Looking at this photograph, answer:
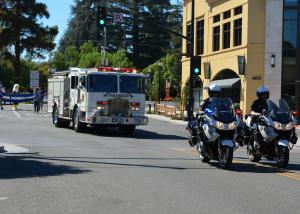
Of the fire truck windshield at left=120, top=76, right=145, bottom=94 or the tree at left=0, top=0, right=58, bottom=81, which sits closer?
the fire truck windshield at left=120, top=76, right=145, bottom=94

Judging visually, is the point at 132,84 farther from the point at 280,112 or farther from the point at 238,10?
the point at 238,10

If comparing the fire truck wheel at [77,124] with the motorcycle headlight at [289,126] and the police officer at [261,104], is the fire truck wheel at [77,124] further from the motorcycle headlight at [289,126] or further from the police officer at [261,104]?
the motorcycle headlight at [289,126]

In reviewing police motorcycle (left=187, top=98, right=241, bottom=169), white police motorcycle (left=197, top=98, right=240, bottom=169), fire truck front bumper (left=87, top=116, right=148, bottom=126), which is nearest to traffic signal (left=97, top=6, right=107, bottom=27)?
fire truck front bumper (left=87, top=116, right=148, bottom=126)

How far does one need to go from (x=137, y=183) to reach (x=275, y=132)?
387cm

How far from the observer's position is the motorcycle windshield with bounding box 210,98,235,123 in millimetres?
13341

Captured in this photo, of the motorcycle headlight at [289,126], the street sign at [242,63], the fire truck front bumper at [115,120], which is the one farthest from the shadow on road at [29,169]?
the street sign at [242,63]

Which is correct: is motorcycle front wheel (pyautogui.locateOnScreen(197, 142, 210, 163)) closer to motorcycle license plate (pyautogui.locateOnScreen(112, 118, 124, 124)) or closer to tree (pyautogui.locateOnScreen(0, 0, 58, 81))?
motorcycle license plate (pyautogui.locateOnScreen(112, 118, 124, 124))

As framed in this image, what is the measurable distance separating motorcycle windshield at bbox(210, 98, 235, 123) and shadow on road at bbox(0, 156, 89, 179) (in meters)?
3.05

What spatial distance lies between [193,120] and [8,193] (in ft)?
20.3

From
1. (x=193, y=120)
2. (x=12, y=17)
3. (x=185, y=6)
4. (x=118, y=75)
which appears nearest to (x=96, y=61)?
(x=12, y=17)

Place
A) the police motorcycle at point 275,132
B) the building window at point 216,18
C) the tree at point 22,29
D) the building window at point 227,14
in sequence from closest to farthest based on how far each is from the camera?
the police motorcycle at point 275,132 < the building window at point 227,14 < the building window at point 216,18 < the tree at point 22,29

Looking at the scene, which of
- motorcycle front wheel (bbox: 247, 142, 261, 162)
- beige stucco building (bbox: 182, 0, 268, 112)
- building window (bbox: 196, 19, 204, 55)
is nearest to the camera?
motorcycle front wheel (bbox: 247, 142, 261, 162)

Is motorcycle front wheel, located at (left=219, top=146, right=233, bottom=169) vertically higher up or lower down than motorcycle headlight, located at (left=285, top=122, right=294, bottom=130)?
lower down

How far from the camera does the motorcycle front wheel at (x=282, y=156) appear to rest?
13.5 metres
